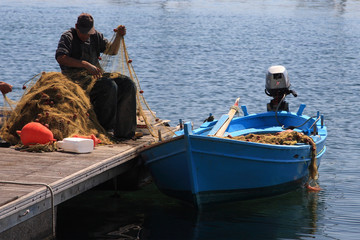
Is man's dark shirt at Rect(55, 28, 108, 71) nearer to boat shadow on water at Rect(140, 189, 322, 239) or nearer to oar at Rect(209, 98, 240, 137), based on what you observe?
oar at Rect(209, 98, 240, 137)

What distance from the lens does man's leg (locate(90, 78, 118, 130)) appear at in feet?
33.6

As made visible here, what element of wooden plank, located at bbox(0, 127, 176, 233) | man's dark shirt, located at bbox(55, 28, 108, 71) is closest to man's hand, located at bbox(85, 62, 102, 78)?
man's dark shirt, located at bbox(55, 28, 108, 71)

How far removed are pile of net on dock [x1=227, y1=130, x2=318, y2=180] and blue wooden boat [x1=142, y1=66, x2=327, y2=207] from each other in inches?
3.3

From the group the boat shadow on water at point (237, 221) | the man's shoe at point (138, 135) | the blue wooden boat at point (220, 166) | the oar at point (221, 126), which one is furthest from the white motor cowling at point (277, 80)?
the man's shoe at point (138, 135)

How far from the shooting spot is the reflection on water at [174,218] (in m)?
Answer: 9.45

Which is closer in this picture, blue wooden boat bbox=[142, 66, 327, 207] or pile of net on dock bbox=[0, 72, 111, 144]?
blue wooden boat bbox=[142, 66, 327, 207]

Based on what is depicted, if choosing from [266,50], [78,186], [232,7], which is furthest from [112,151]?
[232,7]

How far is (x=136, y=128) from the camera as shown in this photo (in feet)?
36.3

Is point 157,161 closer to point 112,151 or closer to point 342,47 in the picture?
point 112,151

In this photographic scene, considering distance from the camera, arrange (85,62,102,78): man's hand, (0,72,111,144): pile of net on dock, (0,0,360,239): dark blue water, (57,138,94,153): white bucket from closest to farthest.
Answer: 1. (57,138,94,153): white bucket
2. (0,72,111,144): pile of net on dock
3. (0,0,360,239): dark blue water
4. (85,62,102,78): man's hand

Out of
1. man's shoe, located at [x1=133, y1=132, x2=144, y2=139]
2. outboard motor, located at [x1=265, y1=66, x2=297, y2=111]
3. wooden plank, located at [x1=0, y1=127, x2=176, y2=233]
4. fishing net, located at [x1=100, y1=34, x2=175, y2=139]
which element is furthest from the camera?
outboard motor, located at [x1=265, y1=66, x2=297, y2=111]

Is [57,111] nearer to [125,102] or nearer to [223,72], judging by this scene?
[125,102]

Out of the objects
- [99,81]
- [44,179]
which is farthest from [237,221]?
[44,179]

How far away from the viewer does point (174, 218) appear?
10031 mm
